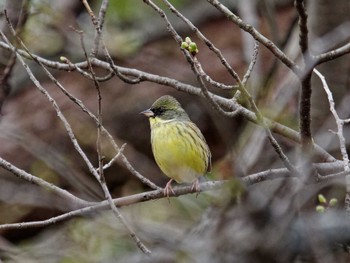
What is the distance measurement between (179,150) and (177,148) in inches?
0.7

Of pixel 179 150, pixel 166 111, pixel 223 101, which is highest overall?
pixel 223 101

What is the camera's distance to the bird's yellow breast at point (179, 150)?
5.12 m

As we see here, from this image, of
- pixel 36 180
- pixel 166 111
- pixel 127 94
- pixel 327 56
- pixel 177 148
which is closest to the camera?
pixel 327 56

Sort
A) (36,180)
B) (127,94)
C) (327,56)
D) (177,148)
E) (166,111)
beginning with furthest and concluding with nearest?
(127,94)
(166,111)
(177,148)
(36,180)
(327,56)

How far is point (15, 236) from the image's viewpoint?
307 inches

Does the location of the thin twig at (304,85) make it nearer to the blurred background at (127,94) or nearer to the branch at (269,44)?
the branch at (269,44)

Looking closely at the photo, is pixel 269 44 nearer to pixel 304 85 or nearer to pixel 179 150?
pixel 304 85

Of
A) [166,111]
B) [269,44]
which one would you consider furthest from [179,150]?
[269,44]

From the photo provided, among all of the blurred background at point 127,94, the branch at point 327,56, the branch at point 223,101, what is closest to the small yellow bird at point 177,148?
the blurred background at point 127,94

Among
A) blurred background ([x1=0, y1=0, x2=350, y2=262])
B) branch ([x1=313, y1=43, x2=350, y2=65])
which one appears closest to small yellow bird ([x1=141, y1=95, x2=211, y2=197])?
blurred background ([x1=0, y1=0, x2=350, y2=262])

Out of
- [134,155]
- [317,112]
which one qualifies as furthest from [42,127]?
[317,112]

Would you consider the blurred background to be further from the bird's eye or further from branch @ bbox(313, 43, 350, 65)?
branch @ bbox(313, 43, 350, 65)

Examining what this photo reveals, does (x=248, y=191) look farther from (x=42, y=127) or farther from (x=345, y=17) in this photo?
(x=42, y=127)

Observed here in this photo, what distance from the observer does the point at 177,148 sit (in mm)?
5184
